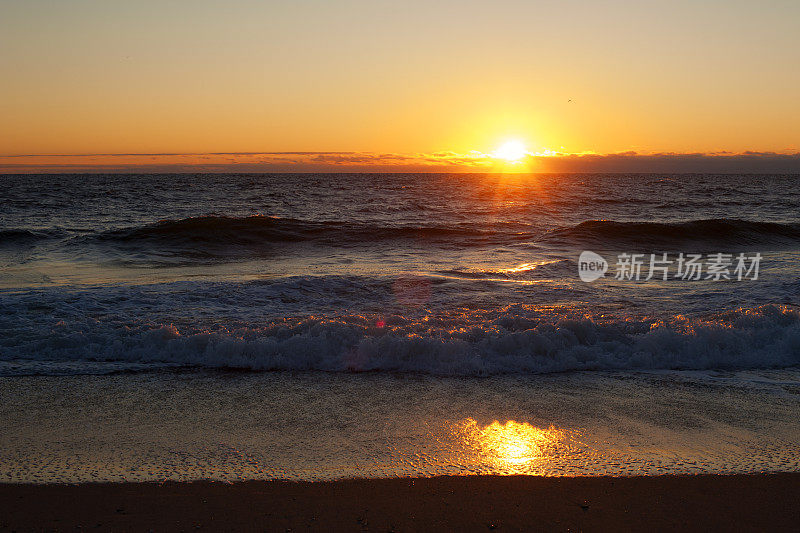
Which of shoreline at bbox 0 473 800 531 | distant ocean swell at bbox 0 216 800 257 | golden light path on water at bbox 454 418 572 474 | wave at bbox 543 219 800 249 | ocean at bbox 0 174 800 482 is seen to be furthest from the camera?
wave at bbox 543 219 800 249

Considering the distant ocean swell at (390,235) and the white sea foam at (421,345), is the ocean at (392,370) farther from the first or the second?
the distant ocean swell at (390,235)

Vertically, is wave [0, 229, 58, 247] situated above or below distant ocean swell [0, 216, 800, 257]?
below

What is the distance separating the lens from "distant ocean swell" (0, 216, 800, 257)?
15.7 metres

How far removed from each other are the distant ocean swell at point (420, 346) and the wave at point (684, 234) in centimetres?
1043

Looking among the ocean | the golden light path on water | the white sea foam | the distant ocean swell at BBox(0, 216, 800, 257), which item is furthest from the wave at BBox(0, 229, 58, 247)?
the golden light path on water

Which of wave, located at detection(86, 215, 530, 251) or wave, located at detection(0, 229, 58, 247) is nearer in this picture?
wave, located at detection(0, 229, 58, 247)

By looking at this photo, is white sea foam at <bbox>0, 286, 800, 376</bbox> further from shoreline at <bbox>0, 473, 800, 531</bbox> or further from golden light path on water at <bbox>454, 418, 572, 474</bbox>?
shoreline at <bbox>0, 473, 800, 531</bbox>

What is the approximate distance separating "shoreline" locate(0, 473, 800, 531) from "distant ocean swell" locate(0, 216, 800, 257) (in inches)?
461

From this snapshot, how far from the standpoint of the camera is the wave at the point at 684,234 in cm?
1709

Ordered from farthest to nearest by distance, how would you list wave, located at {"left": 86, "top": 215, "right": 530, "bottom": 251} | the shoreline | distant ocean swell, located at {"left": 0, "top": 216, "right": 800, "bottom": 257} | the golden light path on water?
wave, located at {"left": 86, "top": 215, "right": 530, "bottom": 251}
distant ocean swell, located at {"left": 0, "top": 216, "right": 800, "bottom": 257}
the golden light path on water
the shoreline

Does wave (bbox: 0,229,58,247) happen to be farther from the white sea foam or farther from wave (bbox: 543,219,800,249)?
wave (bbox: 543,219,800,249)

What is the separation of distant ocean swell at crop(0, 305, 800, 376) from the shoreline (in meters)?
2.29

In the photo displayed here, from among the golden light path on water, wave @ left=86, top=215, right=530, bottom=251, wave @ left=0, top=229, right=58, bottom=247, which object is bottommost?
wave @ left=0, top=229, right=58, bottom=247

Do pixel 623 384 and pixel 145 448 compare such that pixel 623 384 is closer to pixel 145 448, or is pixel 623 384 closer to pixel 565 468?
pixel 565 468
